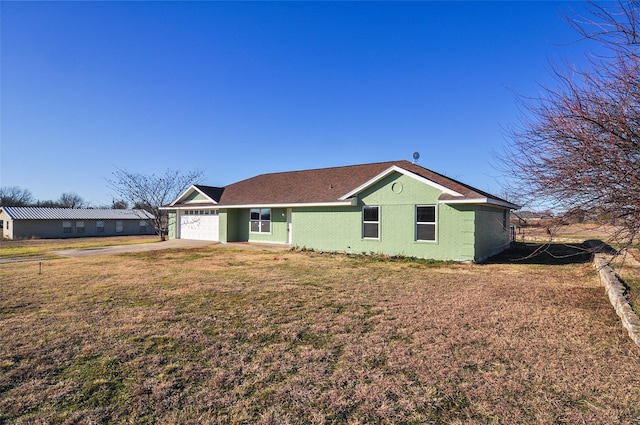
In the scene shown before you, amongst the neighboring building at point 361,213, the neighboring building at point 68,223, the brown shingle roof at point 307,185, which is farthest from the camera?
the neighboring building at point 68,223

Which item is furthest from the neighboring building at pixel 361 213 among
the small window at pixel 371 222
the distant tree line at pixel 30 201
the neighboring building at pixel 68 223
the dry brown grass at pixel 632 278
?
the distant tree line at pixel 30 201

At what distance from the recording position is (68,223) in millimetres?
Answer: 35562

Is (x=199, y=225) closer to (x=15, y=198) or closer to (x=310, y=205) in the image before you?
(x=310, y=205)

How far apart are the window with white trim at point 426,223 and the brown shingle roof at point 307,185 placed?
122cm

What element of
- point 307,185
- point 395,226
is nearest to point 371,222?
point 395,226

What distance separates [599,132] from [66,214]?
42906mm

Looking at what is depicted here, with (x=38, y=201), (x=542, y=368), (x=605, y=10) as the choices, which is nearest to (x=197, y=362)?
(x=542, y=368)

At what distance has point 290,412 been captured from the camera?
316 cm

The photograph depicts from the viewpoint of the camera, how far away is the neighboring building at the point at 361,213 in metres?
13.4

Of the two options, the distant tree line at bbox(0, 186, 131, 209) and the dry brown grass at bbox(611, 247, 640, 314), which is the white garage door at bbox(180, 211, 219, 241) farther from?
the distant tree line at bbox(0, 186, 131, 209)

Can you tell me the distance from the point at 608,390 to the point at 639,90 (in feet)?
11.5

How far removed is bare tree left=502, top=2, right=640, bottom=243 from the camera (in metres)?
4.28

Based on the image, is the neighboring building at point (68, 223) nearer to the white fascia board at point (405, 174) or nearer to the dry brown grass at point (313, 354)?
the white fascia board at point (405, 174)

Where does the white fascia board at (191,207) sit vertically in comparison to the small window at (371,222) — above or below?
above
